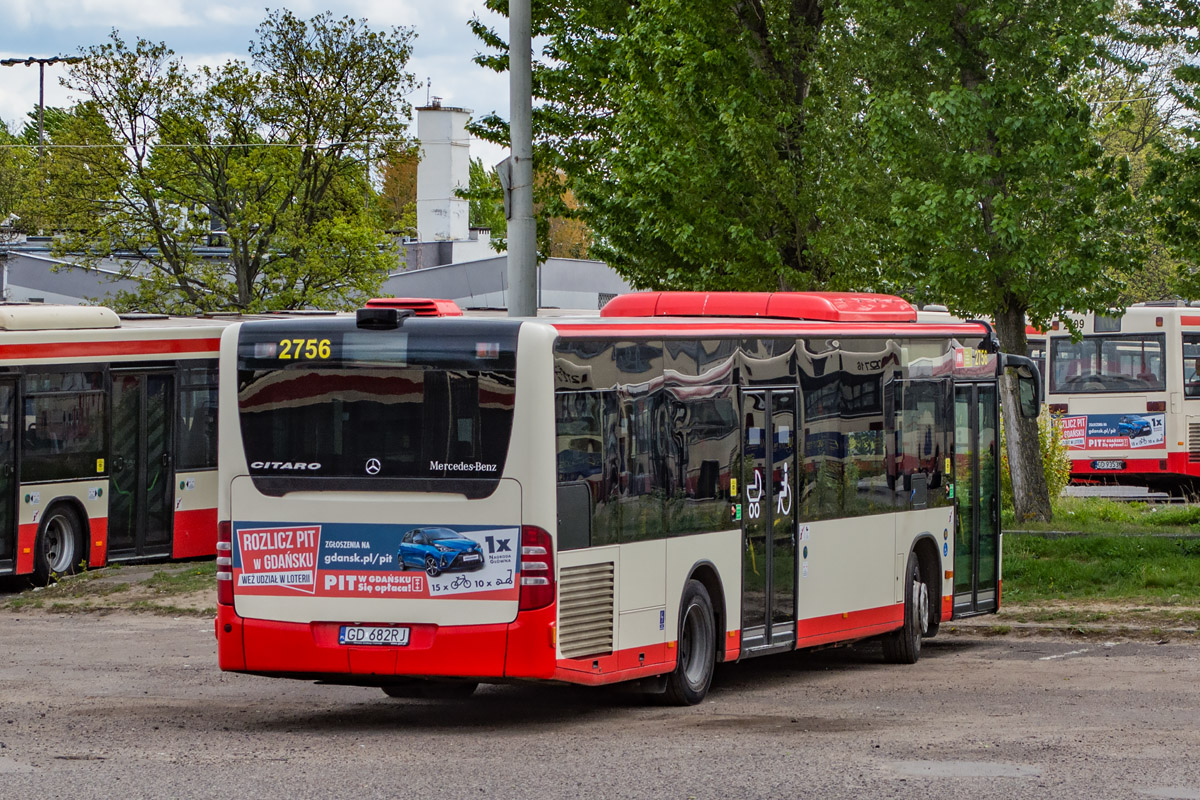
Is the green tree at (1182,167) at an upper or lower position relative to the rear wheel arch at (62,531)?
upper

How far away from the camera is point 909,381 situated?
14828 millimetres

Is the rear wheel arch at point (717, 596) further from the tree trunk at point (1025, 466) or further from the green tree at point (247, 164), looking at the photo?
the green tree at point (247, 164)

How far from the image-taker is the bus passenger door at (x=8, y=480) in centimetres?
2019

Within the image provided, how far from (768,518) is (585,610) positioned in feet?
8.35

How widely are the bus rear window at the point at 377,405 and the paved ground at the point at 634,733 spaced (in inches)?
60.9

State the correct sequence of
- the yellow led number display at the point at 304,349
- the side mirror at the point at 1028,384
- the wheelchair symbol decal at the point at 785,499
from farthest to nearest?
the side mirror at the point at 1028,384 → the wheelchair symbol decal at the point at 785,499 → the yellow led number display at the point at 304,349

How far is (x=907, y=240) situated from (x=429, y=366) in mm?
10657

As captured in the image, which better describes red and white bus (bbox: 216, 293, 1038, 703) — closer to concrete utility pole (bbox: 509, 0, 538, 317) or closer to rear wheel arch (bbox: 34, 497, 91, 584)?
concrete utility pole (bbox: 509, 0, 538, 317)

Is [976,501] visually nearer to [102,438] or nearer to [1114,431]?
[102,438]

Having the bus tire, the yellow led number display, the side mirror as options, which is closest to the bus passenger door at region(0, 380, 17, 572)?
the bus tire

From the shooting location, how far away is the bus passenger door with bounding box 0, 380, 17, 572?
20.2 metres

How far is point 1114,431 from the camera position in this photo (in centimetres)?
3309

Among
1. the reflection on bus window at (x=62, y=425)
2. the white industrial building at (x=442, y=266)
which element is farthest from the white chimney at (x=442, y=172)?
the reflection on bus window at (x=62, y=425)

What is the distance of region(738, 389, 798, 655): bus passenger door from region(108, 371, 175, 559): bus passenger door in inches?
459
